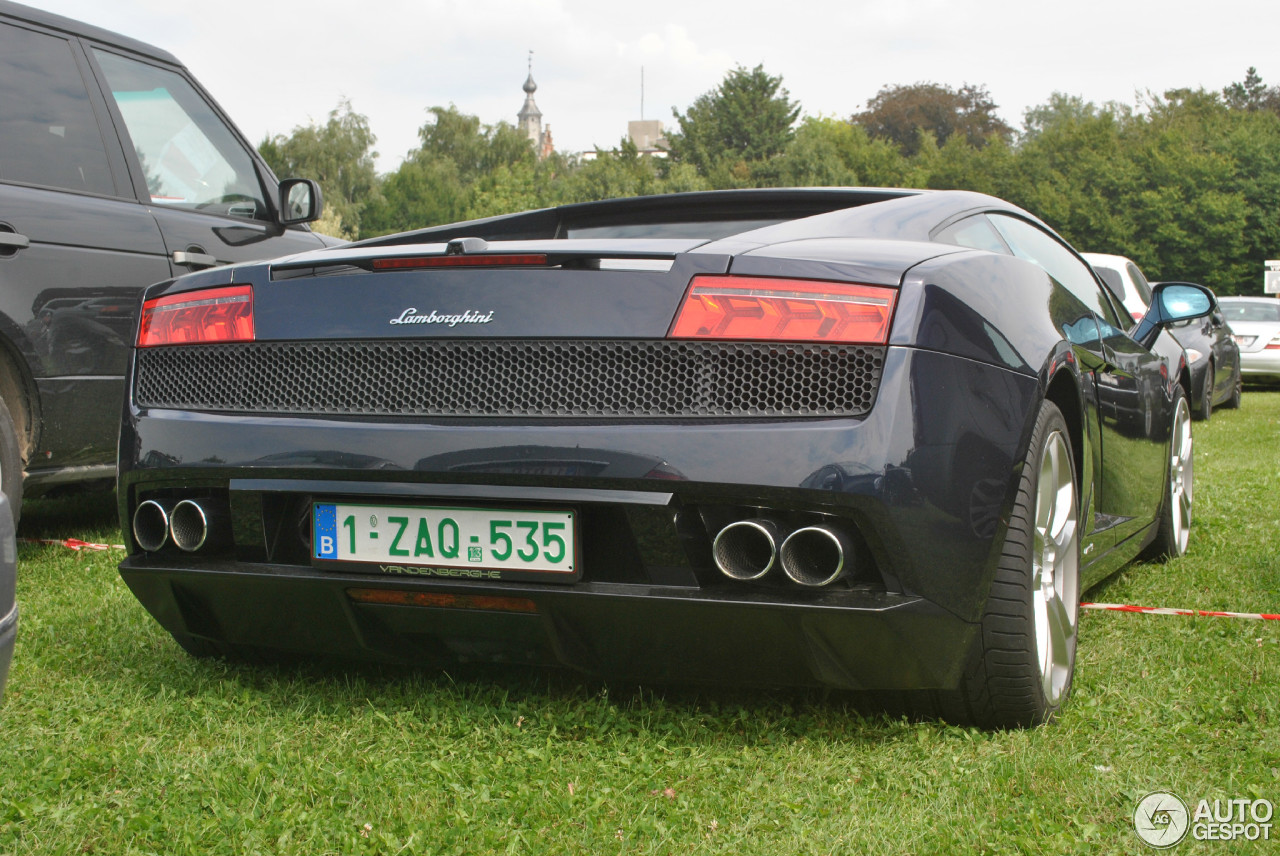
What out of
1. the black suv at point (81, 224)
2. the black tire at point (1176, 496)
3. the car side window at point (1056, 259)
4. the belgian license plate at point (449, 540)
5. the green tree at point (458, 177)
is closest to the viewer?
the belgian license plate at point (449, 540)

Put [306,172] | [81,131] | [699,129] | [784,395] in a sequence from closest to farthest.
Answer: [784,395] → [81,131] → [306,172] → [699,129]

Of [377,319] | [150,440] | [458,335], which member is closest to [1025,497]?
[458,335]

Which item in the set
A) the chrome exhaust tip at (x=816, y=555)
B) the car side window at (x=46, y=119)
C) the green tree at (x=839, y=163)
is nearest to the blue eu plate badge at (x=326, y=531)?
the chrome exhaust tip at (x=816, y=555)

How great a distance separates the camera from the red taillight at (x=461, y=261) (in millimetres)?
2516

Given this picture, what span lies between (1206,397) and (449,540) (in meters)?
11.3

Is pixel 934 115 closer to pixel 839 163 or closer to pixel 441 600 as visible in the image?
pixel 839 163

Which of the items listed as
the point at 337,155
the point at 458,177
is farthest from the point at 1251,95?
the point at 337,155

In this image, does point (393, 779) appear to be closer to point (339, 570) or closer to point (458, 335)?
point (339, 570)

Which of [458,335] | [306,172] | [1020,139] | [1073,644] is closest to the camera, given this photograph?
[458,335]

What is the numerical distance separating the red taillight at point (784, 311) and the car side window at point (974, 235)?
0.77 m

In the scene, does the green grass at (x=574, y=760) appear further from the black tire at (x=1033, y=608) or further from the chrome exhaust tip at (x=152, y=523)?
the chrome exhaust tip at (x=152, y=523)

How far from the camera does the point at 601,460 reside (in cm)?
233

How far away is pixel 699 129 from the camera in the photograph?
88250 millimetres

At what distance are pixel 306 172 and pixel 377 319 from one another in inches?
2839
